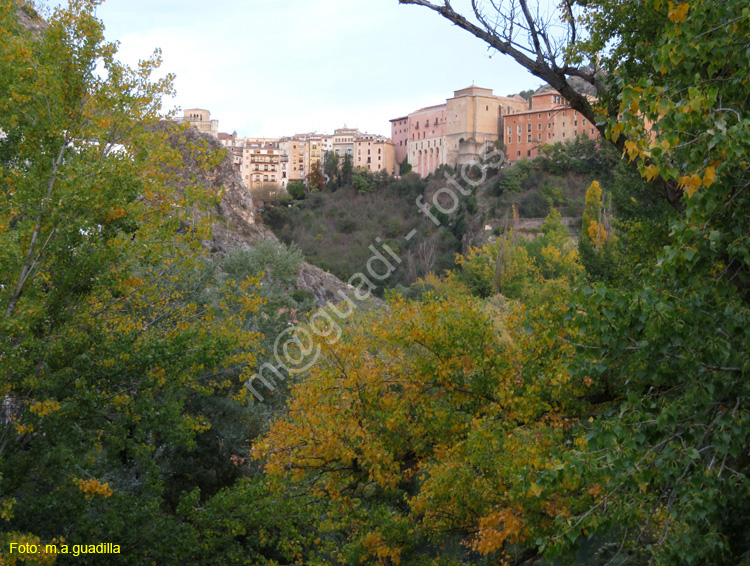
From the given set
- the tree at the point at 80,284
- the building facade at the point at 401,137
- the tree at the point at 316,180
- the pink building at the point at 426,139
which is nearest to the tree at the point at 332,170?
the tree at the point at 316,180

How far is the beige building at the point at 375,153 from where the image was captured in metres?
94.2

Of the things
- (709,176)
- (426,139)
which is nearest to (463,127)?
(426,139)

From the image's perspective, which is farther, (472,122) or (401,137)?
(401,137)

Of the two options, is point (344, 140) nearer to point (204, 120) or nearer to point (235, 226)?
point (204, 120)

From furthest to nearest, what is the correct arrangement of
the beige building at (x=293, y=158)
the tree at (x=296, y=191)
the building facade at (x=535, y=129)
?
1. the beige building at (x=293, y=158)
2. the tree at (x=296, y=191)
3. the building facade at (x=535, y=129)

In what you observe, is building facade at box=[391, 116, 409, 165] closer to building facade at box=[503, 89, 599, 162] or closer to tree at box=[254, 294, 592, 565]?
building facade at box=[503, 89, 599, 162]

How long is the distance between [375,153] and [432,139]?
922 cm

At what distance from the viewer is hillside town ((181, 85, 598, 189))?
260 ft

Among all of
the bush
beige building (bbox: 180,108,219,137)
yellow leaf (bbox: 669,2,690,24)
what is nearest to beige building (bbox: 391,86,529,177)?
the bush

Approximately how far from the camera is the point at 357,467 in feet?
29.0

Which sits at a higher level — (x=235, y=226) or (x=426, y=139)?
(x=426, y=139)

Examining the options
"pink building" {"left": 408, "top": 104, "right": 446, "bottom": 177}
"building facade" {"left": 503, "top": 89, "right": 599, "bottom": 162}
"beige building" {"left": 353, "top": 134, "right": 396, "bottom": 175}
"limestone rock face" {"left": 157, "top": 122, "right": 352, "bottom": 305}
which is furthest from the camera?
"beige building" {"left": 353, "top": 134, "right": 396, "bottom": 175}

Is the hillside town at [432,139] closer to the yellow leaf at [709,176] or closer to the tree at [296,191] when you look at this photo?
the tree at [296,191]

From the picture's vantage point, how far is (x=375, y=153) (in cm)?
9456
